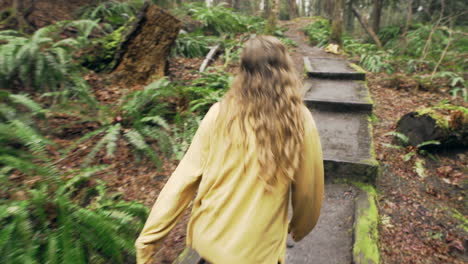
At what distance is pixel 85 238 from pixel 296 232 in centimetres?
188

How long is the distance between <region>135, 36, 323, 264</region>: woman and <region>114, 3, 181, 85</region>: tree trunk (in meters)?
5.05

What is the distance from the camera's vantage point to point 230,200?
141 cm

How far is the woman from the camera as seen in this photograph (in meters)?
1.38

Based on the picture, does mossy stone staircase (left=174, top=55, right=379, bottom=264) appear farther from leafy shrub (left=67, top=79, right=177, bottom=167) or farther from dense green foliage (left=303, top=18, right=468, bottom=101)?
dense green foliage (left=303, top=18, right=468, bottom=101)

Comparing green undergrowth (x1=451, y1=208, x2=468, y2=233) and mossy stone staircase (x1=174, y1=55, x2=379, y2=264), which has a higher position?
mossy stone staircase (x1=174, y1=55, x2=379, y2=264)

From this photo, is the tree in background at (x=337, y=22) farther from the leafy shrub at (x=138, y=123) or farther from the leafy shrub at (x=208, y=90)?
the leafy shrub at (x=138, y=123)

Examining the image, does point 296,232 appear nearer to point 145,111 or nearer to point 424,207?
point 424,207

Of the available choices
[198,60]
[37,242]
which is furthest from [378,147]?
[198,60]

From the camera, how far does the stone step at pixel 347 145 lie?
3.64 m

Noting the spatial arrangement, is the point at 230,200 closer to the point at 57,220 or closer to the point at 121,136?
the point at 57,220

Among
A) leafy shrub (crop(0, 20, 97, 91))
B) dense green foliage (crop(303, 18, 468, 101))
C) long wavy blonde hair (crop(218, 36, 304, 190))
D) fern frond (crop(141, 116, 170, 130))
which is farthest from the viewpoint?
dense green foliage (crop(303, 18, 468, 101))

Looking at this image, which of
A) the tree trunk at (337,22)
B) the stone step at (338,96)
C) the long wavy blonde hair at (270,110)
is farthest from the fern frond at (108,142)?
the tree trunk at (337,22)

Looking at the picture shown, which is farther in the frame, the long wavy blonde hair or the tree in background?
the tree in background

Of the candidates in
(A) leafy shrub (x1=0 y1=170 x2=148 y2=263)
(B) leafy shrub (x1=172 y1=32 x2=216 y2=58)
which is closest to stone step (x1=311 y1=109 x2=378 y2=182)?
(A) leafy shrub (x1=0 y1=170 x2=148 y2=263)
